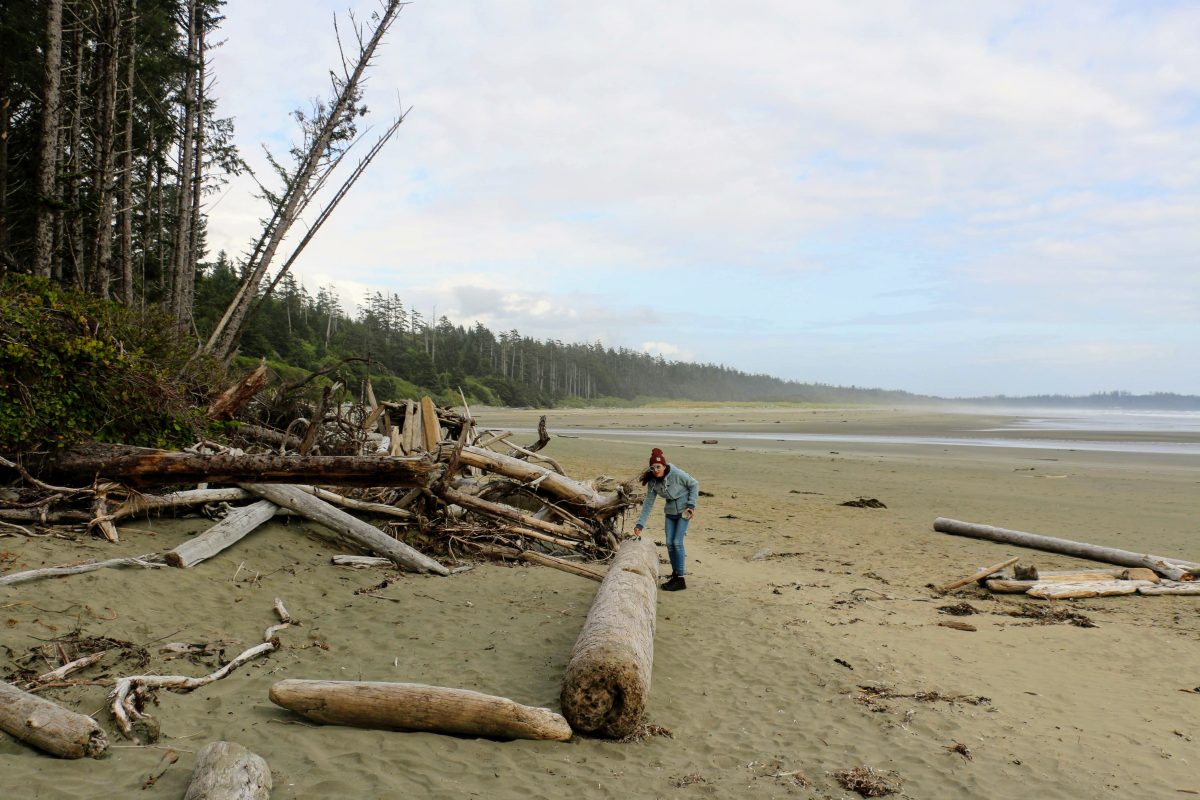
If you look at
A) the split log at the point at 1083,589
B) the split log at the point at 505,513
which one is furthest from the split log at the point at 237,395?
the split log at the point at 1083,589

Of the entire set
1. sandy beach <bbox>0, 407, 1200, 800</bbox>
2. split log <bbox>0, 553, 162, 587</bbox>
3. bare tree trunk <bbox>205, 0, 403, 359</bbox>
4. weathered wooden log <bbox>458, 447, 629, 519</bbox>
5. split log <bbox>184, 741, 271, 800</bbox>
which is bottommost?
sandy beach <bbox>0, 407, 1200, 800</bbox>

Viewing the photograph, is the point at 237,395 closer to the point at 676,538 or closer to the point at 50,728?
the point at 676,538

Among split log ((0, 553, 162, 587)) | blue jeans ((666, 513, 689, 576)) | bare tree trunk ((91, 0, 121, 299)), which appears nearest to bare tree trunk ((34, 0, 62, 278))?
bare tree trunk ((91, 0, 121, 299))

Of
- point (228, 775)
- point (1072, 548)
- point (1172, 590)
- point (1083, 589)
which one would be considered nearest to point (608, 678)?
point (228, 775)

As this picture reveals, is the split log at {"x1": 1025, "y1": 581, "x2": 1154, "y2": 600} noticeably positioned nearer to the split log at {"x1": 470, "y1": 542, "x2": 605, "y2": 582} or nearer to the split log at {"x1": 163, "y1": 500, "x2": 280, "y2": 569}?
the split log at {"x1": 470, "y1": 542, "x2": 605, "y2": 582}

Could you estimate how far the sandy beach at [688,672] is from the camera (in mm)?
3939

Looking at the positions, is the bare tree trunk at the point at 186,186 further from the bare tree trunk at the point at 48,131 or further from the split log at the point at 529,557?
the split log at the point at 529,557

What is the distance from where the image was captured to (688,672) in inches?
230

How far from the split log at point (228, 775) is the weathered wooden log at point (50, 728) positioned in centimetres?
55

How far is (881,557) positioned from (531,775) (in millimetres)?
8374

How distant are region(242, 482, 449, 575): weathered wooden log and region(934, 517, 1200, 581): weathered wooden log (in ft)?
30.4

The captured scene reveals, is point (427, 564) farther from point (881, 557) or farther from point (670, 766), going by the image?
point (881, 557)

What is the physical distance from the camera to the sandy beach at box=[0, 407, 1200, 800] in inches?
155

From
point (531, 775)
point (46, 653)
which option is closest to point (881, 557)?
point (531, 775)
